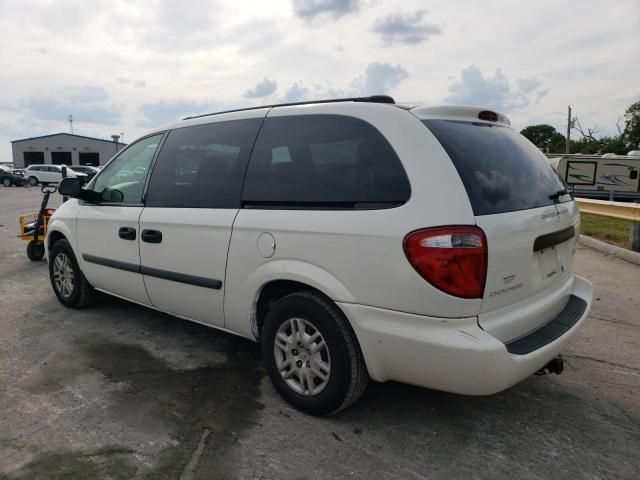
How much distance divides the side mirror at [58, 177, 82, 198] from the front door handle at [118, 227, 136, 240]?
0.81m

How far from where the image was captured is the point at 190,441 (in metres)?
2.60

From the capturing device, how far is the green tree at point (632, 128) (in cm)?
4931

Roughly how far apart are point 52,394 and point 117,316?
1604 millimetres

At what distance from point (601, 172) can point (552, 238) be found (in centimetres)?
2434

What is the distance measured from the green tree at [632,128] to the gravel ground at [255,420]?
181ft

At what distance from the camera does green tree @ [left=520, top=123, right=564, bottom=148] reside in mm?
70588

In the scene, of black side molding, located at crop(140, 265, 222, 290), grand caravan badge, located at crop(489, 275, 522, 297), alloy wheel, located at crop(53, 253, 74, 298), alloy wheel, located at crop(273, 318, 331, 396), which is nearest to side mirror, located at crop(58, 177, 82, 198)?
alloy wheel, located at crop(53, 253, 74, 298)

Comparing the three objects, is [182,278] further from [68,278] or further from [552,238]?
[552,238]

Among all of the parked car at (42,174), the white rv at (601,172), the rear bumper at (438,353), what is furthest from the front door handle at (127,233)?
the parked car at (42,174)

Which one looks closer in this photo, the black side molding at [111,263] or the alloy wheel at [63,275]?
the black side molding at [111,263]

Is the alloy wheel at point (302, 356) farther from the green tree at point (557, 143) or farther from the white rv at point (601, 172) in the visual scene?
the green tree at point (557, 143)

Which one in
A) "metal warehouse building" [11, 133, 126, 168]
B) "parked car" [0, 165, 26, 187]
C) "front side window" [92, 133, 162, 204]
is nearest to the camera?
"front side window" [92, 133, 162, 204]

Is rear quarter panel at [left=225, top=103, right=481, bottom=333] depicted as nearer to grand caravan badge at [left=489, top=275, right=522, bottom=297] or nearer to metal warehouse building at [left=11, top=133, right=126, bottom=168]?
grand caravan badge at [left=489, top=275, right=522, bottom=297]

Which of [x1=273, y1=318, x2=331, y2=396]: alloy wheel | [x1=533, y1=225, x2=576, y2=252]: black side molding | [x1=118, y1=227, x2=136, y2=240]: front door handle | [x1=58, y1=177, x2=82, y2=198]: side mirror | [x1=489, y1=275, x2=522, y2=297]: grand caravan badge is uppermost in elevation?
[x1=58, y1=177, x2=82, y2=198]: side mirror
